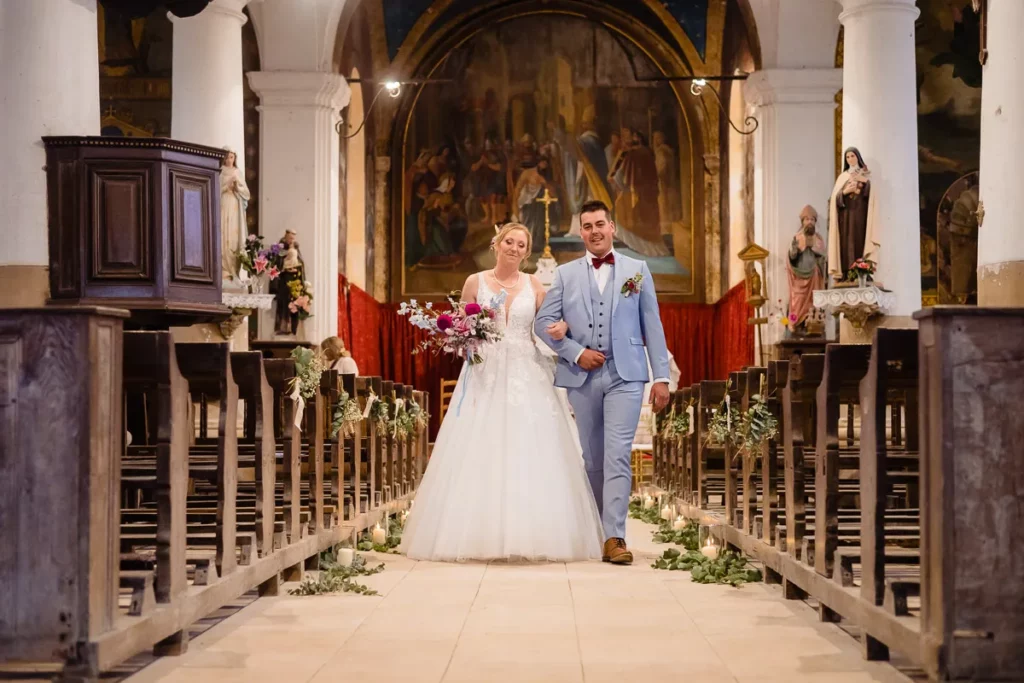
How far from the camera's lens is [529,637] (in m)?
4.37

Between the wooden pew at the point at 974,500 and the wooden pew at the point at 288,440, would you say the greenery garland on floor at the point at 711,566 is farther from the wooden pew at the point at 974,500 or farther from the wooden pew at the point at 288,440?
the wooden pew at the point at 974,500

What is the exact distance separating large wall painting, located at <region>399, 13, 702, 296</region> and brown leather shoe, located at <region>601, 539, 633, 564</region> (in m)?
16.8

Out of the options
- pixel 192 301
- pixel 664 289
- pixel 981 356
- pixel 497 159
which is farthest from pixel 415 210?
pixel 981 356

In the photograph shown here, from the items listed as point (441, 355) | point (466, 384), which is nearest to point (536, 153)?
point (441, 355)

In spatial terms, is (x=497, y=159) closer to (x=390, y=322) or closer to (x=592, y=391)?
(x=390, y=322)

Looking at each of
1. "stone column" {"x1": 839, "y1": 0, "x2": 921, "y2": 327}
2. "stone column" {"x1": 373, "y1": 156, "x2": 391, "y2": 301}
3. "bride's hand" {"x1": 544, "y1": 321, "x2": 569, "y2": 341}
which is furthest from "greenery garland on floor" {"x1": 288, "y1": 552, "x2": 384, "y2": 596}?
"stone column" {"x1": 373, "y1": 156, "x2": 391, "y2": 301}

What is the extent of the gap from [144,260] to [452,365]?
51.2ft

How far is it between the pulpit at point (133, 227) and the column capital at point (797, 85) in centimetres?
1050

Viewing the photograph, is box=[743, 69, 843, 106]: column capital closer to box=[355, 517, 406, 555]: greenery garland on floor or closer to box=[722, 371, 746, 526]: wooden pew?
box=[355, 517, 406, 555]: greenery garland on floor

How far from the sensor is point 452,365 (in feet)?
75.7

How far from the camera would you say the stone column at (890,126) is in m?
11.9

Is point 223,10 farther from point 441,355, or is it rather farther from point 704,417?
point 441,355

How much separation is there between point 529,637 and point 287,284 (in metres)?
12.2

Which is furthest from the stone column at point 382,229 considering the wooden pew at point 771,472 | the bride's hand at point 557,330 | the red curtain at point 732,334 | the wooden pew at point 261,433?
the wooden pew at point 261,433
